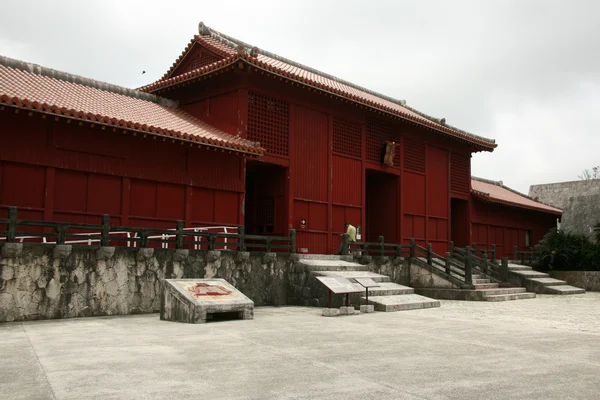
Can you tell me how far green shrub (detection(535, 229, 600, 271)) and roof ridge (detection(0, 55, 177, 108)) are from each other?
17.3m

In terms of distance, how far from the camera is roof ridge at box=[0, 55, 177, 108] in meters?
14.8

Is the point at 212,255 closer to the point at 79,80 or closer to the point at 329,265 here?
the point at 329,265

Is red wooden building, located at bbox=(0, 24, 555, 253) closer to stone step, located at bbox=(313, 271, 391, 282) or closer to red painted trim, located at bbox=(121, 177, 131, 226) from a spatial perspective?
red painted trim, located at bbox=(121, 177, 131, 226)

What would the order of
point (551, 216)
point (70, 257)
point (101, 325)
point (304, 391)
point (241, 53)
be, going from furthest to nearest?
1. point (551, 216)
2. point (241, 53)
3. point (70, 257)
4. point (101, 325)
5. point (304, 391)

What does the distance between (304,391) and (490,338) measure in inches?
175

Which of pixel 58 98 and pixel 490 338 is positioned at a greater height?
pixel 58 98

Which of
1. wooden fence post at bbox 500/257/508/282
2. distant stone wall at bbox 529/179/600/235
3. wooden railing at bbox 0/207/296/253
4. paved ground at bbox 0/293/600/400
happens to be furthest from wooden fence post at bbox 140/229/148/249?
distant stone wall at bbox 529/179/600/235

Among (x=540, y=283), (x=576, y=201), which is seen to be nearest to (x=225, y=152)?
(x=540, y=283)

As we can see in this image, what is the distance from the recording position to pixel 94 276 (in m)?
11.3

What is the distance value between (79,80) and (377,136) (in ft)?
33.0

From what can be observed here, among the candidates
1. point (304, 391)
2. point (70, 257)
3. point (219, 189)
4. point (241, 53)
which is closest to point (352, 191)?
point (219, 189)

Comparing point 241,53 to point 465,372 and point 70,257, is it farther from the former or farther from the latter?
point 465,372

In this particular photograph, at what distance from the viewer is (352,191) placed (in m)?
18.8

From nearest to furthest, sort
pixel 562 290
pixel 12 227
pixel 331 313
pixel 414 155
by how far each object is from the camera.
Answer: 1. pixel 12 227
2. pixel 331 313
3. pixel 562 290
4. pixel 414 155
